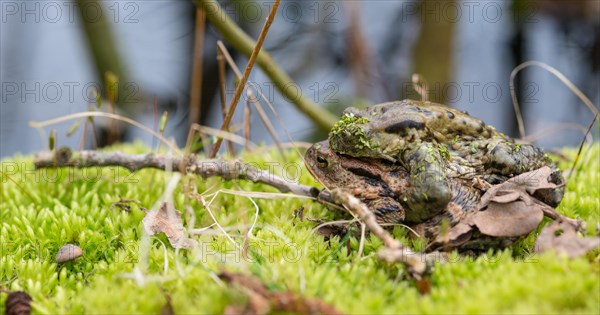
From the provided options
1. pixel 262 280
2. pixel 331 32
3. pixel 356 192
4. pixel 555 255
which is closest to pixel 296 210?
pixel 356 192

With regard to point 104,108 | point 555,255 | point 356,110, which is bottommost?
point 104,108

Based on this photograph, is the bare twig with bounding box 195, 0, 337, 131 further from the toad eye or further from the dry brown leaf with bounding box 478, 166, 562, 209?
the dry brown leaf with bounding box 478, 166, 562, 209

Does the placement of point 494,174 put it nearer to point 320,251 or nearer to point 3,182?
point 320,251

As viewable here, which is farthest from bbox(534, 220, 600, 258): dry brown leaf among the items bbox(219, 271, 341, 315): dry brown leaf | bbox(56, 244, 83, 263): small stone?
bbox(56, 244, 83, 263): small stone

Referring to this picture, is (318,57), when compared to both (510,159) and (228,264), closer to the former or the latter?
(510,159)

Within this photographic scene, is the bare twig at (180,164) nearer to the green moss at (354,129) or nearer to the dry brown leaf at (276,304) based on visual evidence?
the green moss at (354,129)

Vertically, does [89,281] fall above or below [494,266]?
below

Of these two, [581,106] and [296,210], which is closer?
[296,210]

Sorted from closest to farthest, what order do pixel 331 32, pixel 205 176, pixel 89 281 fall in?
pixel 89 281 → pixel 205 176 → pixel 331 32
